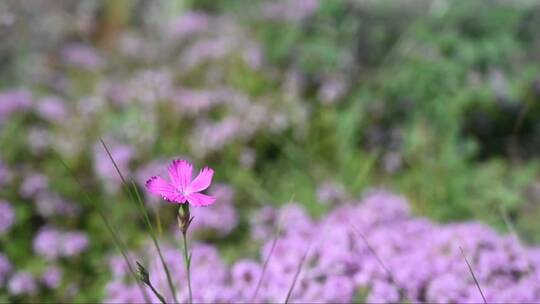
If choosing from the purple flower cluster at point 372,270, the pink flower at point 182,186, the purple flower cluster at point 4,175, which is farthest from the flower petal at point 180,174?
the purple flower cluster at point 4,175

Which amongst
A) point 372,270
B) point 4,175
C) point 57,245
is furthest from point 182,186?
point 4,175

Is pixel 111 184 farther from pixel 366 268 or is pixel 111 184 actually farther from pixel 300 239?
pixel 366 268

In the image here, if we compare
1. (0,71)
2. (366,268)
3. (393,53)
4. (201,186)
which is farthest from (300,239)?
(0,71)

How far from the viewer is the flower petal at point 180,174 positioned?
51.3 inches

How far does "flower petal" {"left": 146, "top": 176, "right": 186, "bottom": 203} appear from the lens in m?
1.24

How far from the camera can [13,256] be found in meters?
2.67

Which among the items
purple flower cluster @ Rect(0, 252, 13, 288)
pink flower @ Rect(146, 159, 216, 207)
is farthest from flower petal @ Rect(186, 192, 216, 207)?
purple flower cluster @ Rect(0, 252, 13, 288)

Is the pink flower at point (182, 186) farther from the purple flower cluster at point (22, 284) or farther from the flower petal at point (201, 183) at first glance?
the purple flower cluster at point (22, 284)

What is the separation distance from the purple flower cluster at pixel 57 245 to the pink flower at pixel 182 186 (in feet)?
4.89

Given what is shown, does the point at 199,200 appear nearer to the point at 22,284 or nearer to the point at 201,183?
the point at 201,183

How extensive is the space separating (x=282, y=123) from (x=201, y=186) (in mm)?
2313

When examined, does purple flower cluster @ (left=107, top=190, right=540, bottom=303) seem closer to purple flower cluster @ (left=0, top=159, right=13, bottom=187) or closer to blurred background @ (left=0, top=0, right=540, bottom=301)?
blurred background @ (left=0, top=0, right=540, bottom=301)

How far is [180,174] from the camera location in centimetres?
131

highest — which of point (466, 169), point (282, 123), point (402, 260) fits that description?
point (282, 123)
